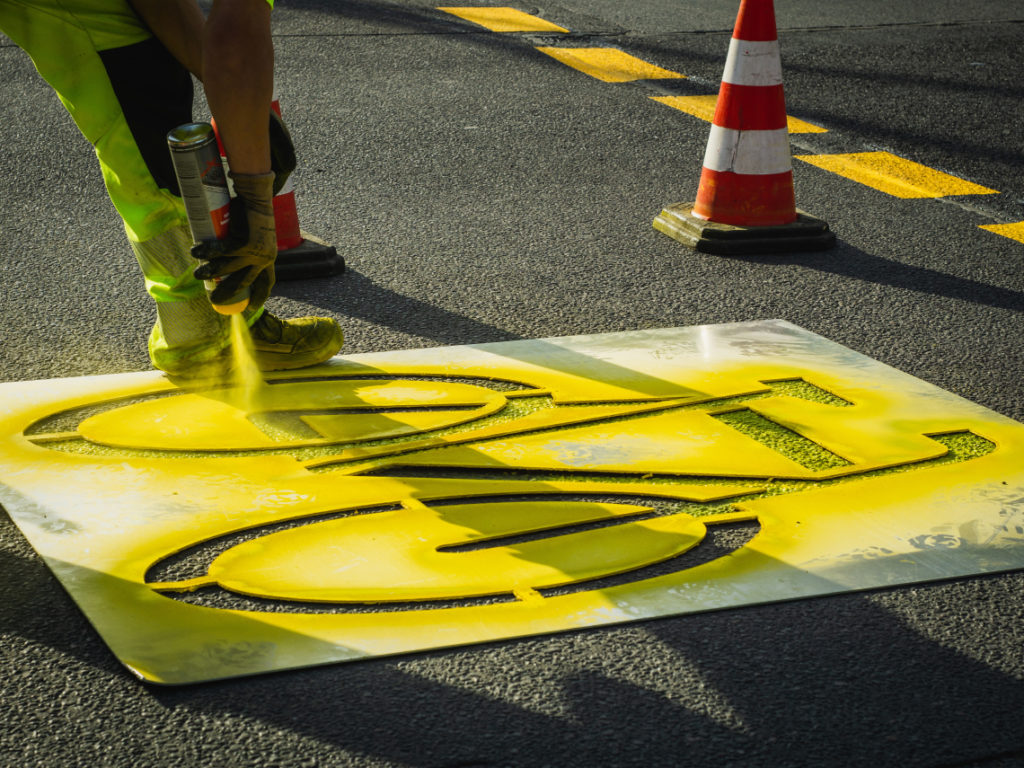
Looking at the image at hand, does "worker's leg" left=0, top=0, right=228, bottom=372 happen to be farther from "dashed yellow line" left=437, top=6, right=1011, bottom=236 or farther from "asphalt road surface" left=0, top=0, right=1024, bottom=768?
"dashed yellow line" left=437, top=6, right=1011, bottom=236

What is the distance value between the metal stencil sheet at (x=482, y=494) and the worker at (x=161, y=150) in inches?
5.7

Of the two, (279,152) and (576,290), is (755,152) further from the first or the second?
(279,152)

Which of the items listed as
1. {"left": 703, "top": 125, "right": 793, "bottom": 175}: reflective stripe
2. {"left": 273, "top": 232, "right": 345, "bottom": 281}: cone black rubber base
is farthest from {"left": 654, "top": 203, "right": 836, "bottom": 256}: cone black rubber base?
{"left": 273, "top": 232, "right": 345, "bottom": 281}: cone black rubber base

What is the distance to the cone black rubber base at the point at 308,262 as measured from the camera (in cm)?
390

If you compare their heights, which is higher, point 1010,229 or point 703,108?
point 703,108

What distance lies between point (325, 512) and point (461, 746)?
0.78 m

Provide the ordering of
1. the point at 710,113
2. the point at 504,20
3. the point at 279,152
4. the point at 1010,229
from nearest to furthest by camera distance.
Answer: the point at 279,152 → the point at 1010,229 → the point at 710,113 → the point at 504,20

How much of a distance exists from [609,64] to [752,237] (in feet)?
10.9

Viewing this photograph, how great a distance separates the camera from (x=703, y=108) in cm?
632

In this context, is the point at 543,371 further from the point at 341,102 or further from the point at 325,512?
the point at 341,102

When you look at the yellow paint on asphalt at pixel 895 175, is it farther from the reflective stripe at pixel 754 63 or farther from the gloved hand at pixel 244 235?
the gloved hand at pixel 244 235

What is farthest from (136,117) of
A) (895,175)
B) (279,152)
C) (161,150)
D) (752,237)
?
(895,175)

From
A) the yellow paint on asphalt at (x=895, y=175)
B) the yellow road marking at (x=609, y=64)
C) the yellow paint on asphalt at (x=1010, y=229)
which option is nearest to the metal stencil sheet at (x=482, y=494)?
the yellow paint on asphalt at (x=1010, y=229)

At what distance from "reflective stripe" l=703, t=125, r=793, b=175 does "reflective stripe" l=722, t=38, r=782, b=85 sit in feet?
0.59
